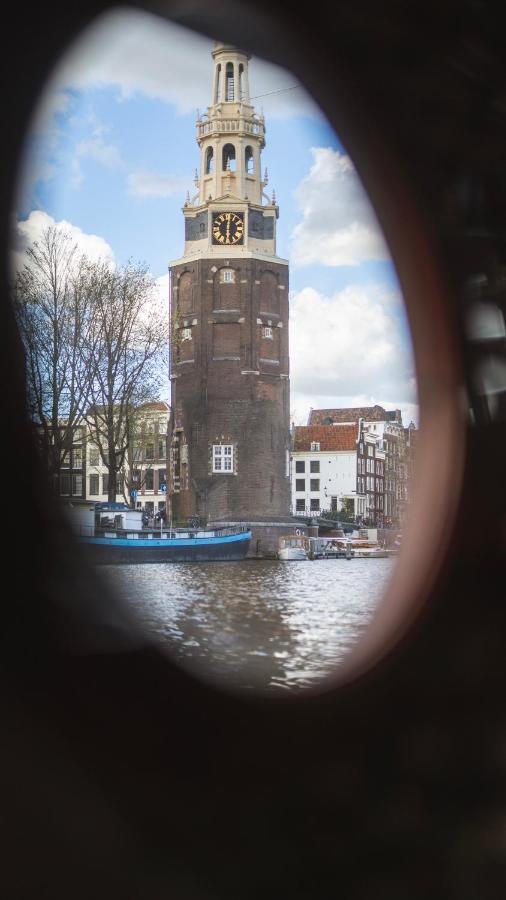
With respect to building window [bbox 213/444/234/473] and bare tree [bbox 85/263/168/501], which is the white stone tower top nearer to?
building window [bbox 213/444/234/473]

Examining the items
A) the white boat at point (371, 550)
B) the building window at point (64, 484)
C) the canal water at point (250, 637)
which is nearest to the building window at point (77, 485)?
the building window at point (64, 484)

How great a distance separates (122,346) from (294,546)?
11.3 metres

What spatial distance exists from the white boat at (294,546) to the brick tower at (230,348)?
692cm

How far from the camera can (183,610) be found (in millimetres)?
2477

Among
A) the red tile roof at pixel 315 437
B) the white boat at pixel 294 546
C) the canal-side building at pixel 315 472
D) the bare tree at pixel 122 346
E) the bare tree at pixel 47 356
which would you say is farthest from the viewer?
the canal-side building at pixel 315 472

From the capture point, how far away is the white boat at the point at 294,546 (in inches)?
712

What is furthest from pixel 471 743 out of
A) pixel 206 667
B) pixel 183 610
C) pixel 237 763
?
pixel 183 610

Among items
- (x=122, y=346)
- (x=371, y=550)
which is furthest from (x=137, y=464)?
(x=371, y=550)

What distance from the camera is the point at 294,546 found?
21.2 metres

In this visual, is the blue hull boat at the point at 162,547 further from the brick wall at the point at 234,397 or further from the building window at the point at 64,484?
the brick wall at the point at 234,397

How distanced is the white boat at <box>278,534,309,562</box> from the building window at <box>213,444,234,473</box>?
23.3 feet

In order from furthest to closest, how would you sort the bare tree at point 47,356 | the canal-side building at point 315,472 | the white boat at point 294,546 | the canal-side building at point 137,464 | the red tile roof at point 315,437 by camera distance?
the canal-side building at point 315,472
the red tile roof at point 315,437
the white boat at point 294,546
the canal-side building at point 137,464
the bare tree at point 47,356

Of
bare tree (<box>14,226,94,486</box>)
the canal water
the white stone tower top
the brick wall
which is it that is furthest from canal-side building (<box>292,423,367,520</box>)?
the canal water

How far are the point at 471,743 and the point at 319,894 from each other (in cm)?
25
